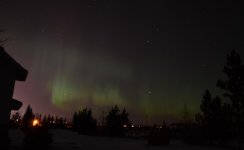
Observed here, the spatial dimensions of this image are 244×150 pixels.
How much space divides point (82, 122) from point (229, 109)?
37.8m

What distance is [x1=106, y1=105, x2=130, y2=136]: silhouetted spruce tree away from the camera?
51.3 meters

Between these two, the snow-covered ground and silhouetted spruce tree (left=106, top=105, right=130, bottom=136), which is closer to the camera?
the snow-covered ground

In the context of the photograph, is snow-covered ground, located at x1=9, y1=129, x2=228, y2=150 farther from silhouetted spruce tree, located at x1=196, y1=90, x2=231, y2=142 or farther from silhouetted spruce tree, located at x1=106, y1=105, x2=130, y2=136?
silhouetted spruce tree, located at x1=106, y1=105, x2=130, y2=136

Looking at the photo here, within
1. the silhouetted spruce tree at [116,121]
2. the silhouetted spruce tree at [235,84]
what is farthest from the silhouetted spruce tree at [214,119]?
the silhouetted spruce tree at [116,121]

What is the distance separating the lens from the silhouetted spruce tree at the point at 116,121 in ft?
168

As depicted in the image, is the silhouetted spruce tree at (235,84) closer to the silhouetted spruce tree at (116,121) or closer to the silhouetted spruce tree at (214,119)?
the silhouetted spruce tree at (214,119)

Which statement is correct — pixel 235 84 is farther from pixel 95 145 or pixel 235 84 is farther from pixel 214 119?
pixel 95 145

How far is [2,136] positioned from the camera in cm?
1377

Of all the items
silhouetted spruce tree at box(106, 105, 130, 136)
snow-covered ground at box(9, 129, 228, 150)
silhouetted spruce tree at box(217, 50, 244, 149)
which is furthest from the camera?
silhouetted spruce tree at box(106, 105, 130, 136)

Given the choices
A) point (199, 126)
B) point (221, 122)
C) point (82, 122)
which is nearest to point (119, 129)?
point (82, 122)

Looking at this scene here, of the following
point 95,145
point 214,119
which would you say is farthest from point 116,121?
point 95,145

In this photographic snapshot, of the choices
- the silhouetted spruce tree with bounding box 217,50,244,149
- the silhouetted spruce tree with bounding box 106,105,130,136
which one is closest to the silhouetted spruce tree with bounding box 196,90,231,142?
the silhouetted spruce tree with bounding box 217,50,244,149

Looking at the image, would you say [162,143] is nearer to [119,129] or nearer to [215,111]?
[215,111]

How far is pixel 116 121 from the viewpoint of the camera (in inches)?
2068
